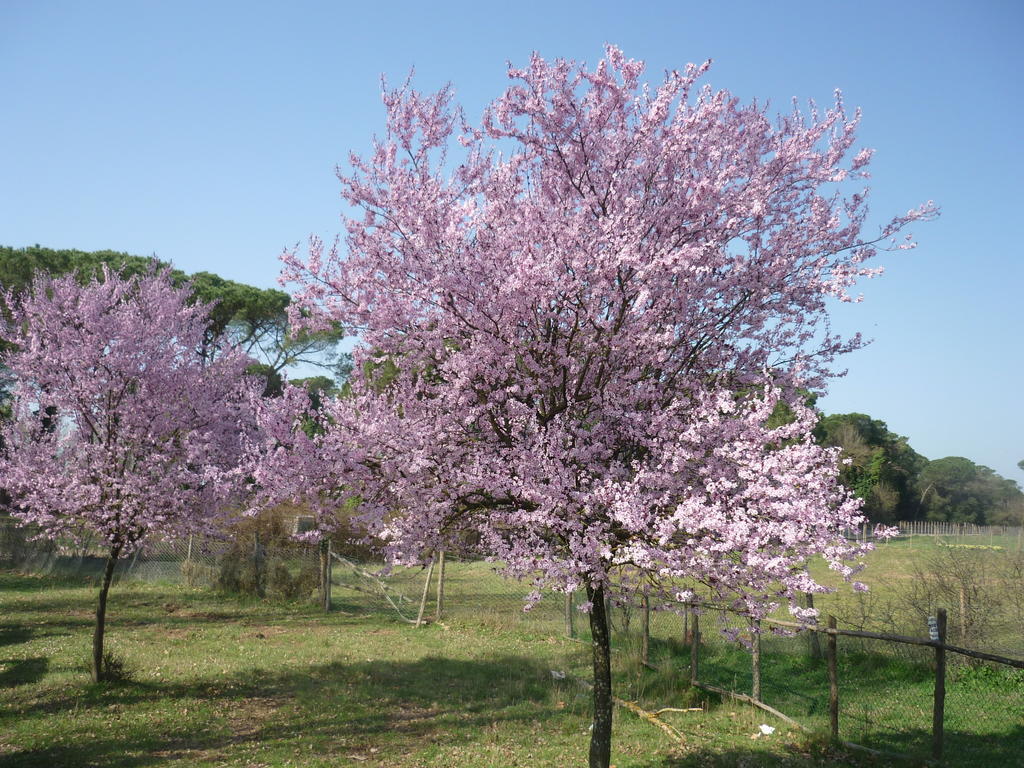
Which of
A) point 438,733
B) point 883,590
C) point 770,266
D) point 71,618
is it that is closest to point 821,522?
point 770,266

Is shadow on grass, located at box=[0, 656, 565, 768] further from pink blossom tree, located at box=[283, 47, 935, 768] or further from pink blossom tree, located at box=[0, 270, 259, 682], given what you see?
pink blossom tree, located at box=[283, 47, 935, 768]

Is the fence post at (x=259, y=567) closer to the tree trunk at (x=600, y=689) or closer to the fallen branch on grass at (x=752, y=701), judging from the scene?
the fallen branch on grass at (x=752, y=701)

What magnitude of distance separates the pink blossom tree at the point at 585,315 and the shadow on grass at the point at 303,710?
121 inches

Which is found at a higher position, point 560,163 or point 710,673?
point 560,163

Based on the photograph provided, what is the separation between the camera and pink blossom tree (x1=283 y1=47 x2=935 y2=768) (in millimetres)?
6000

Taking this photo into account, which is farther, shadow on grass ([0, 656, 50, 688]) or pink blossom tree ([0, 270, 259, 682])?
shadow on grass ([0, 656, 50, 688])

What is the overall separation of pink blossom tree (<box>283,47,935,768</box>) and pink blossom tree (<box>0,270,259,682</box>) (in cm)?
402

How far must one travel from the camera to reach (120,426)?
10117 mm

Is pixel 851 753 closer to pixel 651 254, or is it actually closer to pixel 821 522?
pixel 821 522

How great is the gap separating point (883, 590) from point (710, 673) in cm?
1516

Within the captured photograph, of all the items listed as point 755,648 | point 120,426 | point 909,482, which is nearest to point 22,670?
point 120,426

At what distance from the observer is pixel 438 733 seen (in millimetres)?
8797

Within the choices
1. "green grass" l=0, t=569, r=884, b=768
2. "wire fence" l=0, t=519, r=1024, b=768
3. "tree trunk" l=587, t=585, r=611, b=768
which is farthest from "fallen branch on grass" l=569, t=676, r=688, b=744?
"tree trunk" l=587, t=585, r=611, b=768

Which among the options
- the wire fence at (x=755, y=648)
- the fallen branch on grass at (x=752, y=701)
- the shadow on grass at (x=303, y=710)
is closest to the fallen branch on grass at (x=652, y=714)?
the fallen branch on grass at (x=752, y=701)
